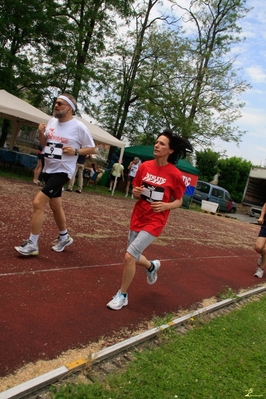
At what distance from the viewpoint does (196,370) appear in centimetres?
286

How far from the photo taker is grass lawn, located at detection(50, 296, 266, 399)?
7.80 feet

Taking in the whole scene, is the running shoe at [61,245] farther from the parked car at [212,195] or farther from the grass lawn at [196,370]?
the parked car at [212,195]

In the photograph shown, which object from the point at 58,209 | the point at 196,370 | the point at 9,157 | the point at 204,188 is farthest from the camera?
Result: the point at 204,188

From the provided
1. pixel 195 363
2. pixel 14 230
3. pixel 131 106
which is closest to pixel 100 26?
pixel 131 106

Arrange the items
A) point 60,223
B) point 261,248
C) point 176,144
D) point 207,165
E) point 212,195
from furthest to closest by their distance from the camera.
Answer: point 207,165
point 212,195
point 261,248
point 60,223
point 176,144

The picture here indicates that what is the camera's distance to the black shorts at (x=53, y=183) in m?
4.46

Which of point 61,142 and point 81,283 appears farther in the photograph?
point 61,142

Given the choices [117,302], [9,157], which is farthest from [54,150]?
[9,157]


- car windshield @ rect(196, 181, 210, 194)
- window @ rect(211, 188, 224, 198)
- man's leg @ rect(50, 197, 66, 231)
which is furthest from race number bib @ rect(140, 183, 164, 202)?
window @ rect(211, 188, 224, 198)

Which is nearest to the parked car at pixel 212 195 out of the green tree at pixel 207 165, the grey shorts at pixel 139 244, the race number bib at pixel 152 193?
the green tree at pixel 207 165

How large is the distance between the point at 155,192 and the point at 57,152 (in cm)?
159

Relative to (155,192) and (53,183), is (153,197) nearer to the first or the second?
(155,192)

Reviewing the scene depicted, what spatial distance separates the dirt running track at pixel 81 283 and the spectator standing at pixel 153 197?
1.51 feet

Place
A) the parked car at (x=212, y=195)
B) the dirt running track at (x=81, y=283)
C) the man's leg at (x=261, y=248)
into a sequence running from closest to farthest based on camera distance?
the dirt running track at (x=81, y=283) < the man's leg at (x=261, y=248) < the parked car at (x=212, y=195)
